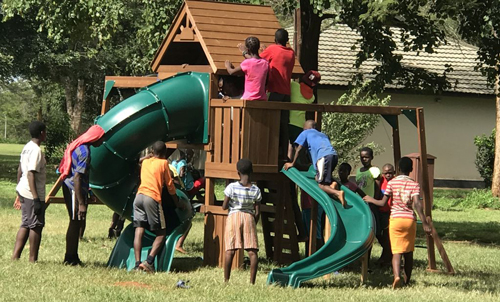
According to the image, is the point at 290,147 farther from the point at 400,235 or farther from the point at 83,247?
the point at 83,247

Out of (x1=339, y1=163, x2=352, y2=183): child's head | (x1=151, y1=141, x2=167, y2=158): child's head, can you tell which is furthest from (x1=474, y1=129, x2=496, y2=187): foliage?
(x1=151, y1=141, x2=167, y2=158): child's head

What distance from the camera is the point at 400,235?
10852mm

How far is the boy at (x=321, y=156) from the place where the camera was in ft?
37.0

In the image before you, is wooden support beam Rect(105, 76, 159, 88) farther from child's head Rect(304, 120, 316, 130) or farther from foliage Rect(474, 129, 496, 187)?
foliage Rect(474, 129, 496, 187)

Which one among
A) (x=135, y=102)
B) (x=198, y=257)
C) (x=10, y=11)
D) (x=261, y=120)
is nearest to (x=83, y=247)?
(x=198, y=257)

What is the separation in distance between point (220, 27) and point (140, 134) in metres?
2.21

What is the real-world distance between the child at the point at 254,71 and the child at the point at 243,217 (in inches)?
71.5

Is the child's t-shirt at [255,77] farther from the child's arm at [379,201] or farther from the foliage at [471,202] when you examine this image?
the foliage at [471,202]

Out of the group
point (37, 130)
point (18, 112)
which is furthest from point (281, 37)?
point (18, 112)

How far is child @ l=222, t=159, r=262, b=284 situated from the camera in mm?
10391

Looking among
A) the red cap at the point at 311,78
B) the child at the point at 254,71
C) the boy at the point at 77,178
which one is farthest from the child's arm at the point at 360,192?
the boy at the point at 77,178

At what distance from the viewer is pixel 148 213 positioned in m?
11.3

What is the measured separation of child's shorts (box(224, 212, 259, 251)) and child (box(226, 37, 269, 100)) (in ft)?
7.19

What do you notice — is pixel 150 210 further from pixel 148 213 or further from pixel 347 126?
pixel 347 126
